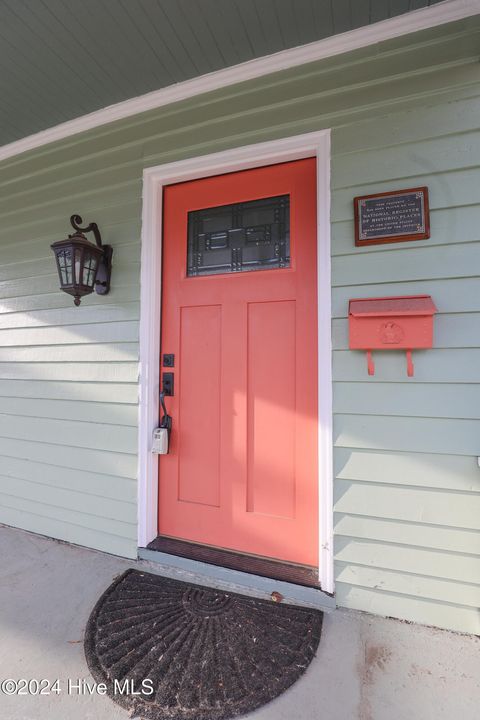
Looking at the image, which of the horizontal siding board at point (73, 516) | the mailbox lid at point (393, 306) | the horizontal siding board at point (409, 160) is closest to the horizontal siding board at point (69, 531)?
the horizontal siding board at point (73, 516)

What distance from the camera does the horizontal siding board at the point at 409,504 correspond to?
1320 millimetres

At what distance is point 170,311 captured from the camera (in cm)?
192

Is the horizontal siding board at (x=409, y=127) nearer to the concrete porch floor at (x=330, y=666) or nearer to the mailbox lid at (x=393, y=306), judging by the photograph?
the mailbox lid at (x=393, y=306)

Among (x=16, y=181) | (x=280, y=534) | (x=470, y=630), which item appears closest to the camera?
(x=470, y=630)

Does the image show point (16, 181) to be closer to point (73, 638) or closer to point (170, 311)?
point (170, 311)

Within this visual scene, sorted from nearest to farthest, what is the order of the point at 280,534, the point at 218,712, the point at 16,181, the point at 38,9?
1. the point at 218,712
2. the point at 38,9
3. the point at 280,534
4. the point at 16,181

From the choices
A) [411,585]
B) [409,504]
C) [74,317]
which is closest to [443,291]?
[409,504]

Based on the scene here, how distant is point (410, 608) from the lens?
137cm

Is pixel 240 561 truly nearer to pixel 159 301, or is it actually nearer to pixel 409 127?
pixel 159 301

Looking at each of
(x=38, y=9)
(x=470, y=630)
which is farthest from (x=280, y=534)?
(x=38, y=9)

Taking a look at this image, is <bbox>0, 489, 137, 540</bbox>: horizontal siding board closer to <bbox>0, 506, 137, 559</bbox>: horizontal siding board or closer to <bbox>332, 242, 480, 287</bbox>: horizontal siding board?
<bbox>0, 506, 137, 559</bbox>: horizontal siding board

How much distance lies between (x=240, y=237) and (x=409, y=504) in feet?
4.83

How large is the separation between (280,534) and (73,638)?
0.95 m

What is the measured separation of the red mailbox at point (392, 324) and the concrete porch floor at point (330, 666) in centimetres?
103
